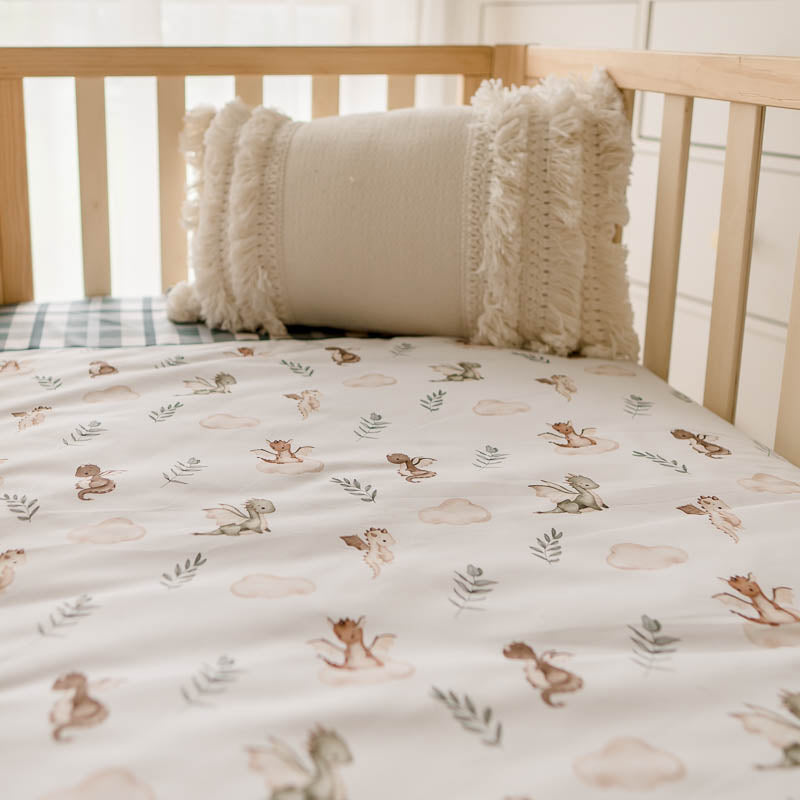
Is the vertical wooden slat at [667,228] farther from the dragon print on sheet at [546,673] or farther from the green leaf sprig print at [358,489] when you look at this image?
the dragon print on sheet at [546,673]

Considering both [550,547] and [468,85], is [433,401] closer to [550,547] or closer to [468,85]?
[550,547]

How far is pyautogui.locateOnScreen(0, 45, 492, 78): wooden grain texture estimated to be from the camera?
4.65ft

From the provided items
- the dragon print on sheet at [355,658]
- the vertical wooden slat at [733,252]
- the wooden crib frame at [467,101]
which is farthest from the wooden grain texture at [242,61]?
the dragon print on sheet at [355,658]

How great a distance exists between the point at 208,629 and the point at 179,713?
0.29 feet

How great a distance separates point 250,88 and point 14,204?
397 millimetres

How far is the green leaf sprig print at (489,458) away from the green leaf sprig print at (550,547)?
140 mm

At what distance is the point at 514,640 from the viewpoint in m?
0.64

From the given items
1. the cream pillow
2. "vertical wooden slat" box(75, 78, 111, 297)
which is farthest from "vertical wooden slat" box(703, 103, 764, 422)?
"vertical wooden slat" box(75, 78, 111, 297)

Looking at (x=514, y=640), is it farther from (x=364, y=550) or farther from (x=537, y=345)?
(x=537, y=345)

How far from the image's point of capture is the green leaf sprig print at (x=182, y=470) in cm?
87

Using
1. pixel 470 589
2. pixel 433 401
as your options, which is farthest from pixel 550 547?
pixel 433 401

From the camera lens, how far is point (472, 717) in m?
0.55

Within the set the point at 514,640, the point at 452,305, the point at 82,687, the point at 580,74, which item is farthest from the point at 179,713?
the point at 580,74

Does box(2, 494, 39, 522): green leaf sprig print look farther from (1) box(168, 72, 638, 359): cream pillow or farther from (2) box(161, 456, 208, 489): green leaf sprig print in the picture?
(1) box(168, 72, 638, 359): cream pillow
